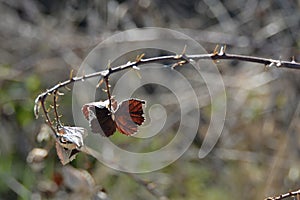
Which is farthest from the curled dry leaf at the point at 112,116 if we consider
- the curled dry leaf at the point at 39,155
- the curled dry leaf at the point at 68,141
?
the curled dry leaf at the point at 39,155

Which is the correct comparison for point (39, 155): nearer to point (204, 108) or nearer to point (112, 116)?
point (112, 116)

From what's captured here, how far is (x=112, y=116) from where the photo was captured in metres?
1.00

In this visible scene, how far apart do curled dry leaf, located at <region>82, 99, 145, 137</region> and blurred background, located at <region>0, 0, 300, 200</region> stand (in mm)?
1359

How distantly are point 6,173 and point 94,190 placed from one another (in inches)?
52.9

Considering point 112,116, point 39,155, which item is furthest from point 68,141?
point 39,155

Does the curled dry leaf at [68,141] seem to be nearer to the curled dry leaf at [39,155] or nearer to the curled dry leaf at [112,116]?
the curled dry leaf at [112,116]

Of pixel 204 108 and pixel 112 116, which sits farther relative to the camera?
pixel 204 108

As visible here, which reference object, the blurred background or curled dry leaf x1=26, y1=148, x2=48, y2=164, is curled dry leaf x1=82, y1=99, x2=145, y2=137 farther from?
the blurred background

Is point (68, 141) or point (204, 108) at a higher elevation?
point (204, 108)

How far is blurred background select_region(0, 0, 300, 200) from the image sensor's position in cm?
259

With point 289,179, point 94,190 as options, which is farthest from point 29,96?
point 94,190

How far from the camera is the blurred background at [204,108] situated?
8.50 ft

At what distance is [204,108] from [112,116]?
1904 millimetres

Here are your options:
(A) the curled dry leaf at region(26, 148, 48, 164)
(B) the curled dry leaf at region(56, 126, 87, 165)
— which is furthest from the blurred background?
(B) the curled dry leaf at region(56, 126, 87, 165)
